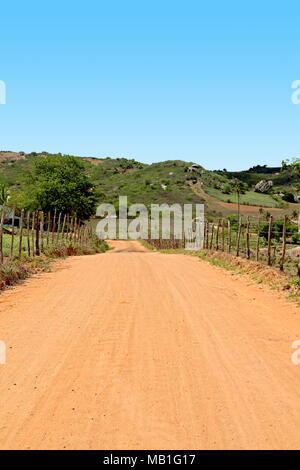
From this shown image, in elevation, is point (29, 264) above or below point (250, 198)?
below

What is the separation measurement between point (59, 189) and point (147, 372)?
134ft

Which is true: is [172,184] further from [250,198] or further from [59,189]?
[59,189]

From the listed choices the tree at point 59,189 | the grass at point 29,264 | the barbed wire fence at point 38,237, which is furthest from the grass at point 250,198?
the grass at point 29,264

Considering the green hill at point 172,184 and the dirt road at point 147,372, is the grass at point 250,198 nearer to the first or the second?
the green hill at point 172,184

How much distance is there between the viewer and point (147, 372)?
19.9ft

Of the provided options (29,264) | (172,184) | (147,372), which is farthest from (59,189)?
(172,184)

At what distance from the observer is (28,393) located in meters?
5.42

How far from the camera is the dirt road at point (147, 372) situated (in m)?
4.48

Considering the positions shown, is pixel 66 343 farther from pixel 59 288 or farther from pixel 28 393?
pixel 59 288

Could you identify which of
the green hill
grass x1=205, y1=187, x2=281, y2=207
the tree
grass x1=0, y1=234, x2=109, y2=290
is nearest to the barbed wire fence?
grass x1=0, y1=234, x2=109, y2=290

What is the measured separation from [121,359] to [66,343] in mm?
1168

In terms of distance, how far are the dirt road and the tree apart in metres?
35.0

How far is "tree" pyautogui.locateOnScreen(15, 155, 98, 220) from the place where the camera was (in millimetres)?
45469
